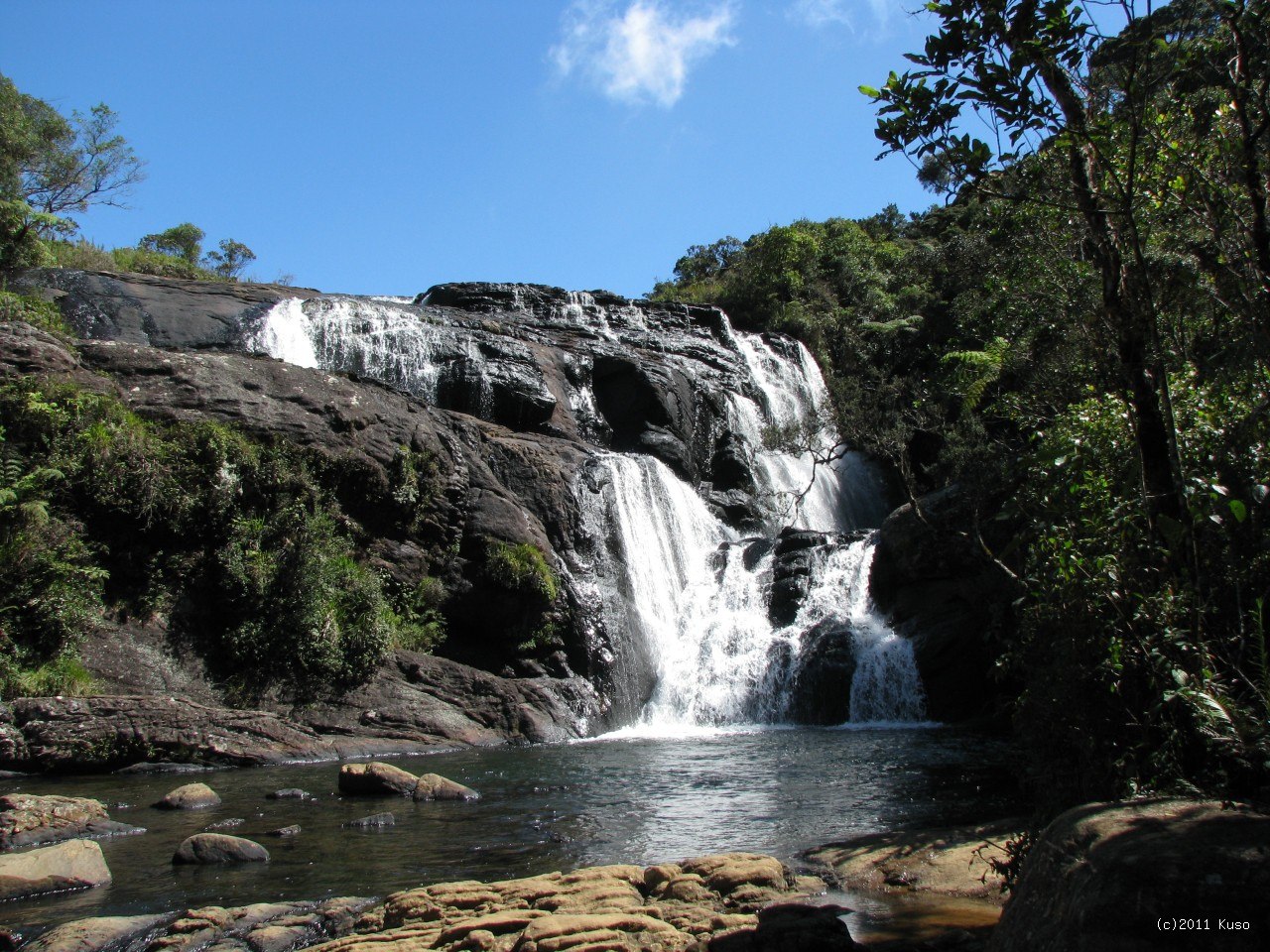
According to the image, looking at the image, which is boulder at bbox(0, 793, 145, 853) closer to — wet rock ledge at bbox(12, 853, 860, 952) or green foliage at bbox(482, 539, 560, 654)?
wet rock ledge at bbox(12, 853, 860, 952)

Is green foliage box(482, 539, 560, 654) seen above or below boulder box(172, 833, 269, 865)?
above

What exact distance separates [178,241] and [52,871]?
46.2 m

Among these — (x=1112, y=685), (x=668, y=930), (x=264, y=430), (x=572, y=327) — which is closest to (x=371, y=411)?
(x=264, y=430)

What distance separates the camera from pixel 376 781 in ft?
36.8

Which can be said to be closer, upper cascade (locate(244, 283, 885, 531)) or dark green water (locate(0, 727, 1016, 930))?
dark green water (locate(0, 727, 1016, 930))

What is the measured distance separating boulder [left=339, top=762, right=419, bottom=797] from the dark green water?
24 cm

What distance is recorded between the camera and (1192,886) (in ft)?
9.98

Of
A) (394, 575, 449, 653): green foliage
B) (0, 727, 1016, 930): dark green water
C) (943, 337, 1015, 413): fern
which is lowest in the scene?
(0, 727, 1016, 930): dark green water

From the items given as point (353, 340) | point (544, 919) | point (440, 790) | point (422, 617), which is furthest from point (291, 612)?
point (544, 919)

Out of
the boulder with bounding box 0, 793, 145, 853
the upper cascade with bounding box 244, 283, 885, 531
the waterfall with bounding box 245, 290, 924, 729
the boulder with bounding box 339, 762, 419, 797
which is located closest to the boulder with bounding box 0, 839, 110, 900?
the boulder with bounding box 0, 793, 145, 853

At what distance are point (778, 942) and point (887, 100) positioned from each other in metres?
4.52

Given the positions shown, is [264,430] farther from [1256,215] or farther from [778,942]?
[1256,215]

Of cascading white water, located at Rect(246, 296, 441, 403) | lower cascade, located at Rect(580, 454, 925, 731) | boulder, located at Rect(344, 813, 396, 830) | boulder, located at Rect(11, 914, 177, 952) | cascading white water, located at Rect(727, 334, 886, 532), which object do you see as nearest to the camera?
boulder, located at Rect(11, 914, 177, 952)

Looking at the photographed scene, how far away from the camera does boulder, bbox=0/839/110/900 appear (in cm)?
712
